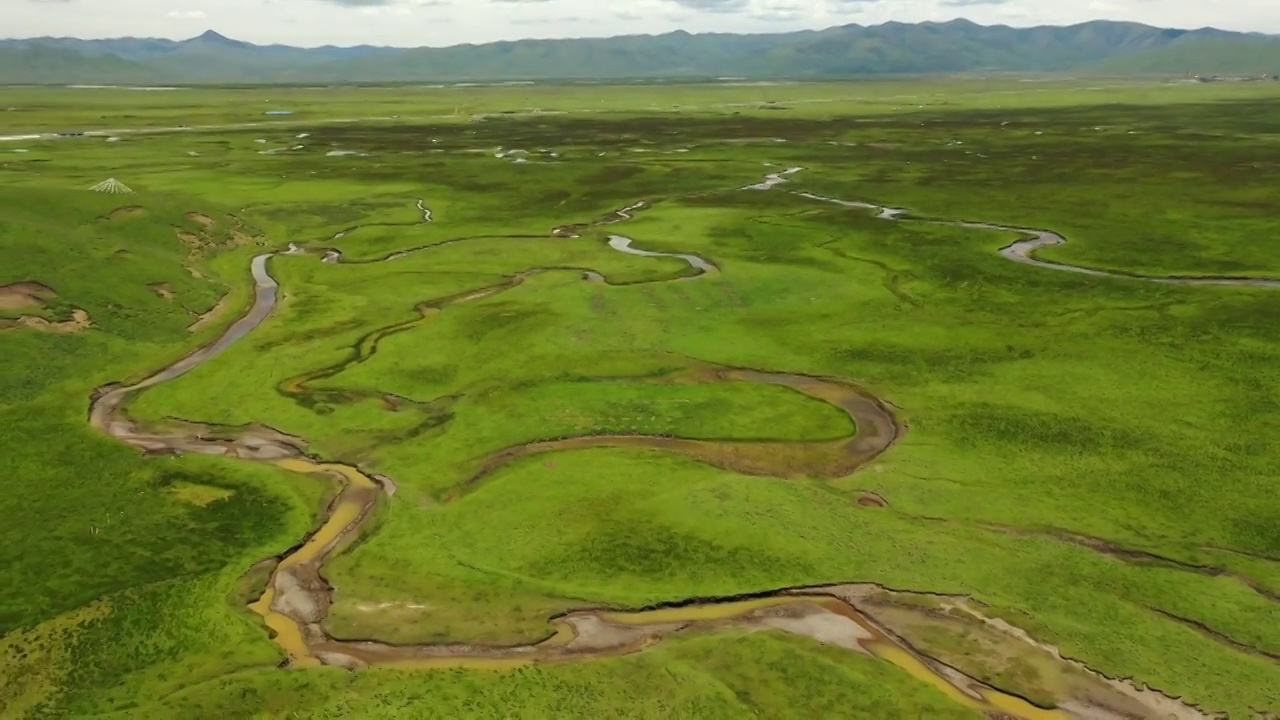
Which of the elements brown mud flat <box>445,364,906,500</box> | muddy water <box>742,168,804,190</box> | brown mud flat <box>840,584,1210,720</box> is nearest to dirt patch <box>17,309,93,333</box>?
brown mud flat <box>445,364,906,500</box>

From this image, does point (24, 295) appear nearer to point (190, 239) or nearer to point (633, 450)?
point (190, 239)

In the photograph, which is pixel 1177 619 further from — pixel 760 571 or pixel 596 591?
pixel 596 591

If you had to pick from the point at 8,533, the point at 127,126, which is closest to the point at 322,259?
the point at 8,533

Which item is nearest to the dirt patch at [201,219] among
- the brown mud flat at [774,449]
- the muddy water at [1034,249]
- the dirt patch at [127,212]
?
the dirt patch at [127,212]

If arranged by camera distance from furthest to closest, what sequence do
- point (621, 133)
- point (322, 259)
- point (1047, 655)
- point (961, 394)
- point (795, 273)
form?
point (621, 133), point (322, 259), point (795, 273), point (961, 394), point (1047, 655)

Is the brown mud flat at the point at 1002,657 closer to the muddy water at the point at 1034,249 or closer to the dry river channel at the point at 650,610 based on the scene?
the dry river channel at the point at 650,610

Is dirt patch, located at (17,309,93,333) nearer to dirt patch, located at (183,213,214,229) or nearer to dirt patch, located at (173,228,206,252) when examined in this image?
dirt patch, located at (173,228,206,252)

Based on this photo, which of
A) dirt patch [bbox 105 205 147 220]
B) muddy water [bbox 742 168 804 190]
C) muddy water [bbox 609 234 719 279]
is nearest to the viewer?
muddy water [bbox 609 234 719 279]
